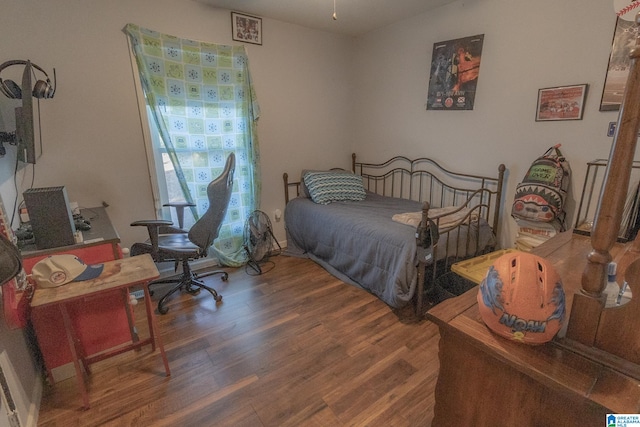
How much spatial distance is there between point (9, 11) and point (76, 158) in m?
0.97

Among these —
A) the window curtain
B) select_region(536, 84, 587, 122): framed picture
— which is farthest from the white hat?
select_region(536, 84, 587, 122): framed picture

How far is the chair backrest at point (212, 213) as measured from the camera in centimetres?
227

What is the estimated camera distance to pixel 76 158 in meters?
2.31

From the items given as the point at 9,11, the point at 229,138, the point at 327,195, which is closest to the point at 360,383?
the point at 327,195

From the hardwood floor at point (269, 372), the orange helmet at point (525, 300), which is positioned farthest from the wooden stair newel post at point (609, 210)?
the hardwood floor at point (269, 372)

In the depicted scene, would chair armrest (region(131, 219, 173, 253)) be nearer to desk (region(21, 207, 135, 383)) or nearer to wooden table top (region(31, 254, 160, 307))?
desk (region(21, 207, 135, 383))

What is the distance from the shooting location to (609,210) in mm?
643

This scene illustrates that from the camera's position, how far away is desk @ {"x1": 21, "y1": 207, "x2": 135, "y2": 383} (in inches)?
62.3

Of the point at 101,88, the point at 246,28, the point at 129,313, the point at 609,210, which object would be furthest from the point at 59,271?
the point at 246,28

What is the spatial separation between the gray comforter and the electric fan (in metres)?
0.30

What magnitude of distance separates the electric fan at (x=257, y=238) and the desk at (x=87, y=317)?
1379 mm

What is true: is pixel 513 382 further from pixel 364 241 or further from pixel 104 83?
pixel 104 83

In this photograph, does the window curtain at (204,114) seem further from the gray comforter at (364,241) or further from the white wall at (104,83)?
the gray comforter at (364,241)

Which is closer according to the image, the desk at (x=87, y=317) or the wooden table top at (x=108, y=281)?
the wooden table top at (x=108, y=281)
